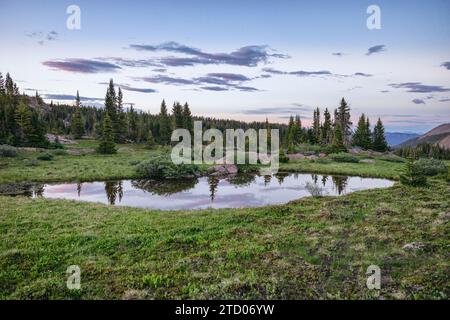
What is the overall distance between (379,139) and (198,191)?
2846 inches

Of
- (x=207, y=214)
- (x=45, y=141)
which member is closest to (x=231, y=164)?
(x=207, y=214)

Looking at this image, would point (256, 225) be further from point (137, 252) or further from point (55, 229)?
point (55, 229)

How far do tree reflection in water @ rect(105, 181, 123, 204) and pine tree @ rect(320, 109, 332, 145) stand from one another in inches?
2788

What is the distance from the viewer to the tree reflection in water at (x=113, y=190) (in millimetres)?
24969

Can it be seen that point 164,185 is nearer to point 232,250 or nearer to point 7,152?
point 232,250

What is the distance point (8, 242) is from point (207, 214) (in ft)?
32.4

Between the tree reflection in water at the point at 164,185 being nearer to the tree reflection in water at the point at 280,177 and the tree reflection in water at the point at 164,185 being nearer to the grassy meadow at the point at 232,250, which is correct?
the grassy meadow at the point at 232,250

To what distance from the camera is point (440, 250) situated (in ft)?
35.3

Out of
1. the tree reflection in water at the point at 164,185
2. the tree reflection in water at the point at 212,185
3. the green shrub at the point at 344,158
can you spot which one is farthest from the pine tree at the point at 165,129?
the tree reflection in water at the point at 164,185

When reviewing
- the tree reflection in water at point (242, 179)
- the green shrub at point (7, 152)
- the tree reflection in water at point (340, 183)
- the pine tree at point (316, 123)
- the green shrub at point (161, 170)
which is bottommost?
the tree reflection in water at point (340, 183)

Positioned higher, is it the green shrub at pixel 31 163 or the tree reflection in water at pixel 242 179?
the green shrub at pixel 31 163

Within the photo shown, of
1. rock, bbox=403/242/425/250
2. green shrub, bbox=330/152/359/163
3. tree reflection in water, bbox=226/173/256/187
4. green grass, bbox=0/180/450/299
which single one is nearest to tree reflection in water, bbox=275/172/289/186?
tree reflection in water, bbox=226/173/256/187

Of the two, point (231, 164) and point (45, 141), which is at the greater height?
point (45, 141)

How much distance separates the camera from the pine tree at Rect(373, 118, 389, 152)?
8275 centimetres
